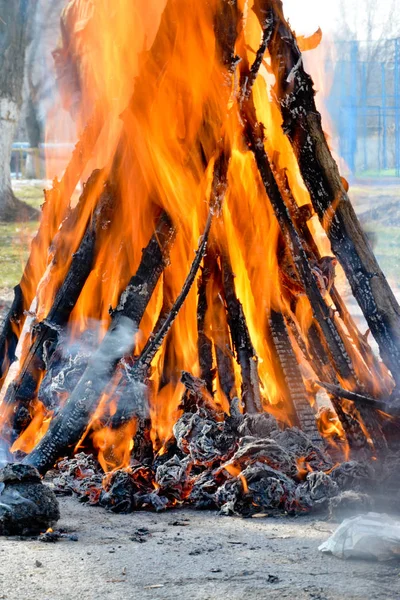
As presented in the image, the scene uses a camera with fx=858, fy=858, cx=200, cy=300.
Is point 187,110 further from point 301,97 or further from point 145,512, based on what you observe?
point 145,512

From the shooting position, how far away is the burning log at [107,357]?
4.25 meters

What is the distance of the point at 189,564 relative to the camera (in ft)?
10.3

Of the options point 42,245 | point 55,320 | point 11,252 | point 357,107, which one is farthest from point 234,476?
point 357,107

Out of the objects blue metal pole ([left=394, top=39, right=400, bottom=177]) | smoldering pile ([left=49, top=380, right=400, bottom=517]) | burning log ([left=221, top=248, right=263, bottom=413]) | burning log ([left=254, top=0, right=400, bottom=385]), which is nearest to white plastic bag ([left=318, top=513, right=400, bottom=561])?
smoldering pile ([left=49, top=380, right=400, bottom=517])

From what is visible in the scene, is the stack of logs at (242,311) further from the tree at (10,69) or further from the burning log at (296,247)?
the tree at (10,69)

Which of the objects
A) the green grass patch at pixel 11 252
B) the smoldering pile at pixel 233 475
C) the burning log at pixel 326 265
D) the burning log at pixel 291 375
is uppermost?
the burning log at pixel 326 265

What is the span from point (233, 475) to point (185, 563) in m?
0.99

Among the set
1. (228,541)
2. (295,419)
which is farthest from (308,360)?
(228,541)

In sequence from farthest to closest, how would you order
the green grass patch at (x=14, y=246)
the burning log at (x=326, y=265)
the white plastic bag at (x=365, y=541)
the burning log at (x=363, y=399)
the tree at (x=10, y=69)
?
the tree at (x=10, y=69) < the green grass patch at (x=14, y=246) < the burning log at (x=326, y=265) < the burning log at (x=363, y=399) < the white plastic bag at (x=365, y=541)

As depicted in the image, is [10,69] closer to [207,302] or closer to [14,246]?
[14,246]

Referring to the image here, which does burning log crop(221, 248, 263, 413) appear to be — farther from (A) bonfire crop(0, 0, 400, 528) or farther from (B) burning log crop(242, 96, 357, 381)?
(B) burning log crop(242, 96, 357, 381)

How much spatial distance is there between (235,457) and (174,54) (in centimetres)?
208

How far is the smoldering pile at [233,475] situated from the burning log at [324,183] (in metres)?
0.64

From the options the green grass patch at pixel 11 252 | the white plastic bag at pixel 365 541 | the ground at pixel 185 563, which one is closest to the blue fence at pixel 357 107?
the green grass patch at pixel 11 252
